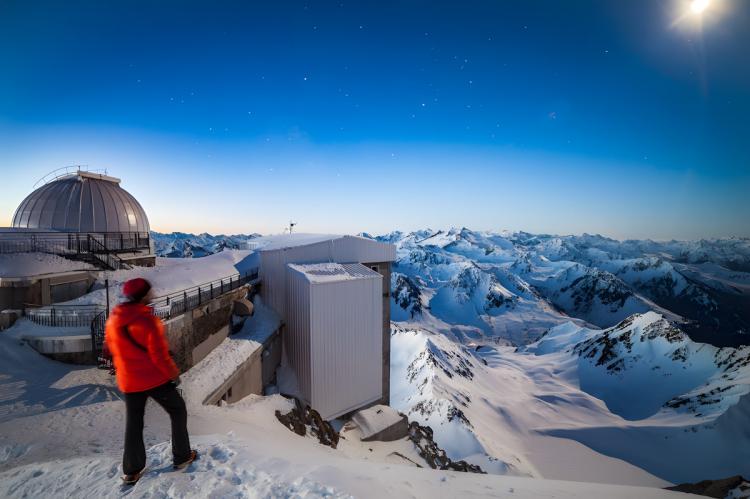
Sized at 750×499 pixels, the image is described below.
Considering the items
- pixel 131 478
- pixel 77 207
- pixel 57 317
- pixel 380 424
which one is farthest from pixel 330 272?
pixel 77 207

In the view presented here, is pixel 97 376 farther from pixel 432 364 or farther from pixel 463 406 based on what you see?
pixel 432 364

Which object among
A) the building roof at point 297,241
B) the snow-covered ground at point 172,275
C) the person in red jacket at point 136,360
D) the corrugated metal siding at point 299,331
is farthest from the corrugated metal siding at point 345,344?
the person in red jacket at point 136,360

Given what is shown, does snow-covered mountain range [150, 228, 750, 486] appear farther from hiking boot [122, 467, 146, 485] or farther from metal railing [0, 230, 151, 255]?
metal railing [0, 230, 151, 255]

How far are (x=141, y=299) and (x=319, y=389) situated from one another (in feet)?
37.7

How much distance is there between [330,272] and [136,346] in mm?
11211

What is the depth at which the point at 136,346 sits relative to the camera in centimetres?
374

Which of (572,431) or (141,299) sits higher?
(141,299)

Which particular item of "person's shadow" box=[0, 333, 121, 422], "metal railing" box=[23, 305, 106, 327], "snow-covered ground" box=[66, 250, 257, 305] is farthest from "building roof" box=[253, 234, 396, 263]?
"person's shadow" box=[0, 333, 121, 422]

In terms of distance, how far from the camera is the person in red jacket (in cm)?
370

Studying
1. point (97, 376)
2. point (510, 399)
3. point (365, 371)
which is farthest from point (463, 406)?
point (97, 376)

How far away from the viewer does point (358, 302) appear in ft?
48.1

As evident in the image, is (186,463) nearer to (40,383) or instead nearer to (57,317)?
(40,383)

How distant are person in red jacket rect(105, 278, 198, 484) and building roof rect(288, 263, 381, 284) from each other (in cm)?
938

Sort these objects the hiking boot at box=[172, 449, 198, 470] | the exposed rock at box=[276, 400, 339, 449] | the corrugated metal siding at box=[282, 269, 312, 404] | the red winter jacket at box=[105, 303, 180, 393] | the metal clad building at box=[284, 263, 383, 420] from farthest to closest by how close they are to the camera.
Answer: the corrugated metal siding at box=[282, 269, 312, 404] < the metal clad building at box=[284, 263, 383, 420] < the exposed rock at box=[276, 400, 339, 449] < the hiking boot at box=[172, 449, 198, 470] < the red winter jacket at box=[105, 303, 180, 393]
